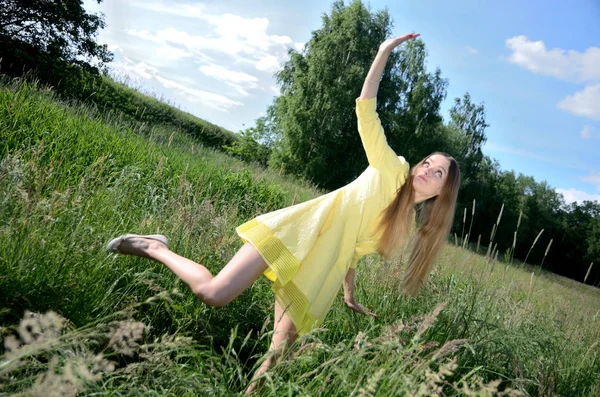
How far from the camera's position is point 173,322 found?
2.62 m

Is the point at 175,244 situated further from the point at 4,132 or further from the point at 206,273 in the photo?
the point at 4,132

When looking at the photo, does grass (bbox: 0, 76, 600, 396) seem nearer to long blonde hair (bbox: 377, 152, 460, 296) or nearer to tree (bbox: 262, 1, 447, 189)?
long blonde hair (bbox: 377, 152, 460, 296)

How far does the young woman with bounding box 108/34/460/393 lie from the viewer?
88.8 inches

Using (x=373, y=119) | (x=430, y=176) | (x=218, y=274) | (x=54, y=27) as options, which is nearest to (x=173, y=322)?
(x=218, y=274)

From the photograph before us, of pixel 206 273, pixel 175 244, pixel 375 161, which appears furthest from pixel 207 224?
pixel 375 161

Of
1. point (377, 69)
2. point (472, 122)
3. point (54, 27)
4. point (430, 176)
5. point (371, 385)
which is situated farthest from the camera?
point (472, 122)

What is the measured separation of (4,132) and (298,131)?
21183 millimetres

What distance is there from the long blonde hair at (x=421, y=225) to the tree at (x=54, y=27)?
16.0 meters

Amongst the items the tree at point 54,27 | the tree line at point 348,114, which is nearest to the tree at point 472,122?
the tree line at point 348,114

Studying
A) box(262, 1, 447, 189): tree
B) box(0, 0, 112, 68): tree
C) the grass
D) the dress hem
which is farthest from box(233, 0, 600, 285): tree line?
the dress hem

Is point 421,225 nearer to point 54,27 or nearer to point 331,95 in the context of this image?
point 54,27

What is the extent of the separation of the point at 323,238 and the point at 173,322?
41.7 inches

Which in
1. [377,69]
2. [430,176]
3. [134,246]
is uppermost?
[377,69]

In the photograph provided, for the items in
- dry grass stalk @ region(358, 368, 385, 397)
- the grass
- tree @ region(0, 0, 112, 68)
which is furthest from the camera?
tree @ region(0, 0, 112, 68)
